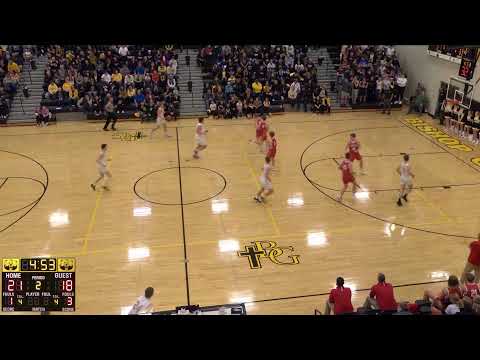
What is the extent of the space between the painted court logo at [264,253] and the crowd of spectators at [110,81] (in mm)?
13292

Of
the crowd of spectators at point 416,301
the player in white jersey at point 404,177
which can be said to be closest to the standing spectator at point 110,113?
the player in white jersey at point 404,177

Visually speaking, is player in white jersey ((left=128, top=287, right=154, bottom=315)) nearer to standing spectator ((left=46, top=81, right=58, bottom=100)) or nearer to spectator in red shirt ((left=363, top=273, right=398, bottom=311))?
spectator in red shirt ((left=363, top=273, right=398, bottom=311))

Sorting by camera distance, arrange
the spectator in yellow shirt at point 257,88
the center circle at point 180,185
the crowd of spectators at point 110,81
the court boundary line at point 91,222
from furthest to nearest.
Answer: the spectator in yellow shirt at point 257,88, the crowd of spectators at point 110,81, the center circle at point 180,185, the court boundary line at point 91,222

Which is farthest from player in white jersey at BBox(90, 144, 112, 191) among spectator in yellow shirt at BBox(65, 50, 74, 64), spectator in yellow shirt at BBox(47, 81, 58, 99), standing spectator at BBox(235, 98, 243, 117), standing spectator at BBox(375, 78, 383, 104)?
standing spectator at BBox(375, 78, 383, 104)

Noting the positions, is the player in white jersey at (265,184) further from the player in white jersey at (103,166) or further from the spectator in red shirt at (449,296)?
the spectator in red shirt at (449,296)

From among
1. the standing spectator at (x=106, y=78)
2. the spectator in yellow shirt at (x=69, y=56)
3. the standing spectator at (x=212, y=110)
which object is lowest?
the standing spectator at (x=212, y=110)

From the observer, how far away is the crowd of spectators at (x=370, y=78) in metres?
25.2

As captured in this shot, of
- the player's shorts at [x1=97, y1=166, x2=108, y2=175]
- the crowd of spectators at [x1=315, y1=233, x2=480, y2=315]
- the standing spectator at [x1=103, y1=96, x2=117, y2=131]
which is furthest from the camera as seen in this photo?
the standing spectator at [x1=103, y1=96, x2=117, y2=131]

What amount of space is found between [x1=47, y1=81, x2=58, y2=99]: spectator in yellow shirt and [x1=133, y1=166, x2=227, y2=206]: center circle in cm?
1051

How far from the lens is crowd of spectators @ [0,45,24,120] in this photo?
76.7 feet

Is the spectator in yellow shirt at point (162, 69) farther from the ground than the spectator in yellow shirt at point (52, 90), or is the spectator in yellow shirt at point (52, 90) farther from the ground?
the spectator in yellow shirt at point (162, 69)

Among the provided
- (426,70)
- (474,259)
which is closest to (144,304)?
(474,259)
